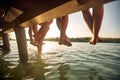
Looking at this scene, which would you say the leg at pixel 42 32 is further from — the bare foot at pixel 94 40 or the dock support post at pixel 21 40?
the bare foot at pixel 94 40

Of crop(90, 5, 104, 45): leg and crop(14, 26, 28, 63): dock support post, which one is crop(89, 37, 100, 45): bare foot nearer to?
crop(90, 5, 104, 45): leg

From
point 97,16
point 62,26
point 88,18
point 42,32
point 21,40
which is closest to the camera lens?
point 97,16

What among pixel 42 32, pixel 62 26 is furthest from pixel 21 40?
pixel 62 26

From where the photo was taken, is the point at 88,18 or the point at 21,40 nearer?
the point at 88,18

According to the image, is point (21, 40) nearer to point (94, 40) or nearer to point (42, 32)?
point (42, 32)

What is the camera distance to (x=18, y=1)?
3598mm

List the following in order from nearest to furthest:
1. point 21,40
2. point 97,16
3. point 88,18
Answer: point 97,16
point 88,18
point 21,40

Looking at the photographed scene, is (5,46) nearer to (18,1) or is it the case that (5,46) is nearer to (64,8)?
(18,1)

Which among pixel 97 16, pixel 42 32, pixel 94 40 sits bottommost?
pixel 94 40

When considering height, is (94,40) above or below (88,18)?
below

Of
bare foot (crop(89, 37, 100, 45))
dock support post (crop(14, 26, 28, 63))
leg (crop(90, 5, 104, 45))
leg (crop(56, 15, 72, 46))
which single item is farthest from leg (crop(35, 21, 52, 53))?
leg (crop(90, 5, 104, 45))

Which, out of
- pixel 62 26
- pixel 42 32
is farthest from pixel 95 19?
pixel 42 32

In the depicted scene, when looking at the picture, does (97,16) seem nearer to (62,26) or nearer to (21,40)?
(62,26)

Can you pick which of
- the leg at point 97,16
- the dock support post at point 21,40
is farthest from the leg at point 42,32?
the leg at point 97,16
